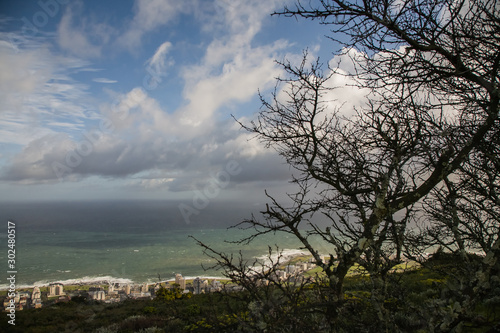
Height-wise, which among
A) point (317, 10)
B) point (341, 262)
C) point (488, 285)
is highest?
point (317, 10)

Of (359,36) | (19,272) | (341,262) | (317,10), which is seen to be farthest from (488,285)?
(19,272)

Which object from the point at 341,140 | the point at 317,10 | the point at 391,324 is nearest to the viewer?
the point at 317,10

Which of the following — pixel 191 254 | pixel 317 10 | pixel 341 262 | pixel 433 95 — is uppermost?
pixel 317 10

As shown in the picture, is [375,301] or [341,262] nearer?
[341,262]

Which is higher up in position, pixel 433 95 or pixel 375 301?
pixel 433 95

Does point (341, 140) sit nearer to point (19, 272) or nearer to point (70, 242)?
point (19, 272)

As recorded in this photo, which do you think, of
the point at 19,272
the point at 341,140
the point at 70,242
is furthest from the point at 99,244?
A: the point at 341,140

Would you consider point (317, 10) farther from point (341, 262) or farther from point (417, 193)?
point (341, 262)

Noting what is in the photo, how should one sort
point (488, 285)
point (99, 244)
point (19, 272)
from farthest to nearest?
point (99, 244)
point (19, 272)
point (488, 285)

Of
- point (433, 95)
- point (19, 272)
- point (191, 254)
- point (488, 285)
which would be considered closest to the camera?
point (488, 285)
